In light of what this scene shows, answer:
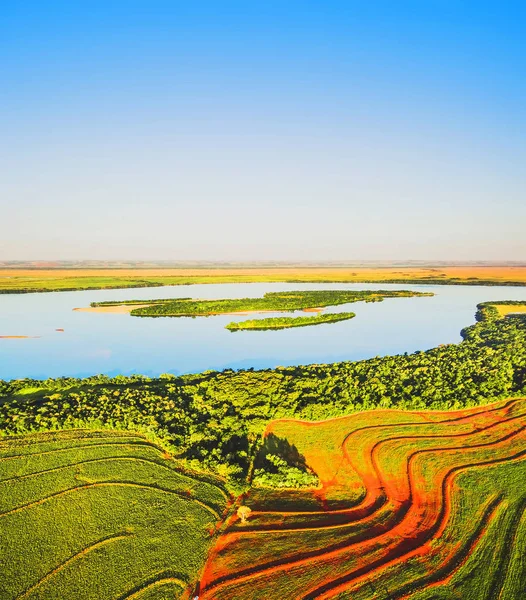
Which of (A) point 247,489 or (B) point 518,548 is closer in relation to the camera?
(B) point 518,548

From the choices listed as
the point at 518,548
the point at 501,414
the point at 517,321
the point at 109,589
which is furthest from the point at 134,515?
the point at 517,321

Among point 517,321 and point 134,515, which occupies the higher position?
point 517,321

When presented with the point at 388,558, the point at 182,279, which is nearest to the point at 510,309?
the point at 388,558

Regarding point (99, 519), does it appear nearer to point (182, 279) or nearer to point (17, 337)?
point (17, 337)

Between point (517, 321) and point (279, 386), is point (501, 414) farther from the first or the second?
point (517, 321)

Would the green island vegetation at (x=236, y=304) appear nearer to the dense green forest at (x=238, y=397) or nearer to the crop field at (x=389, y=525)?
the dense green forest at (x=238, y=397)

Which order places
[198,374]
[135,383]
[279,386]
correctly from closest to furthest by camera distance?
[279,386] → [135,383] → [198,374]

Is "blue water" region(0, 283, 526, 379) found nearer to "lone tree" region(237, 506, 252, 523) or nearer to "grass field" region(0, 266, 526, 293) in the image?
"lone tree" region(237, 506, 252, 523)

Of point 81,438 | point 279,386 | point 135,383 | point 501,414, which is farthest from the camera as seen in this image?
point 135,383
